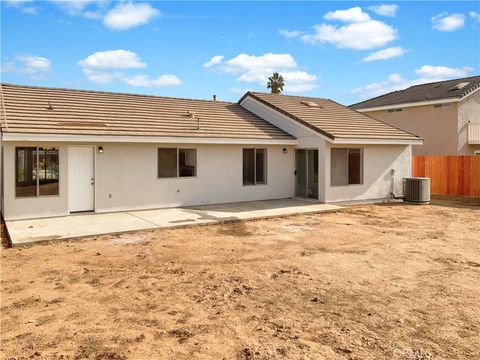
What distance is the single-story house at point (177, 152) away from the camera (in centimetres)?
1173

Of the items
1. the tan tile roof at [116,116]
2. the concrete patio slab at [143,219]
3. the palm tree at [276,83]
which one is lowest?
the concrete patio slab at [143,219]

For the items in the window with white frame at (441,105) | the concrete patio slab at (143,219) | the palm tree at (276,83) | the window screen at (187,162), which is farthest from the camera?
the palm tree at (276,83)

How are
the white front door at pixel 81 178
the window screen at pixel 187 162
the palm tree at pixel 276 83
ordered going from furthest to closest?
1. the palm tree at pixel 276 83
2. the window screen at pixel 187 162
3. the white front door at pixel 81 178

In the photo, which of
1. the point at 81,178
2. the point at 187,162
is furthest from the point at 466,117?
the point at 81,178

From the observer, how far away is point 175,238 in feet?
31.9

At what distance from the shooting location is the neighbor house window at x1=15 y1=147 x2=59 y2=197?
11359mm

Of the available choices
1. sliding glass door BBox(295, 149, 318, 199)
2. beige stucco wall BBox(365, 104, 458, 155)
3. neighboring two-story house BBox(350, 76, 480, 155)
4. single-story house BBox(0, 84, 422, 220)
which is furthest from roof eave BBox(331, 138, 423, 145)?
neighboring two-story house BBox(350, 76, 480, 155)

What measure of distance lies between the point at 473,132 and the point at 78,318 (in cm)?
2485

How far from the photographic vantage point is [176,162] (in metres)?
14.2

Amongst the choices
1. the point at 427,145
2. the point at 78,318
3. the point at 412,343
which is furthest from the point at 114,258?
the point at 427,145

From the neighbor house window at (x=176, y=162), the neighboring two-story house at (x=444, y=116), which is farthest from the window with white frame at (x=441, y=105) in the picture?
the neighbor house window at (x=176, y=162)

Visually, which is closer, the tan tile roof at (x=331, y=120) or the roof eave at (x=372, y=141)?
the roof eave at (x=372, y=141)

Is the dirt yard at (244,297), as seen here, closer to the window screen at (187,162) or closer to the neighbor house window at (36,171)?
the neighbor house window at (36,171)

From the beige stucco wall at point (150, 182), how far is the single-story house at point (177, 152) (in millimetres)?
36
